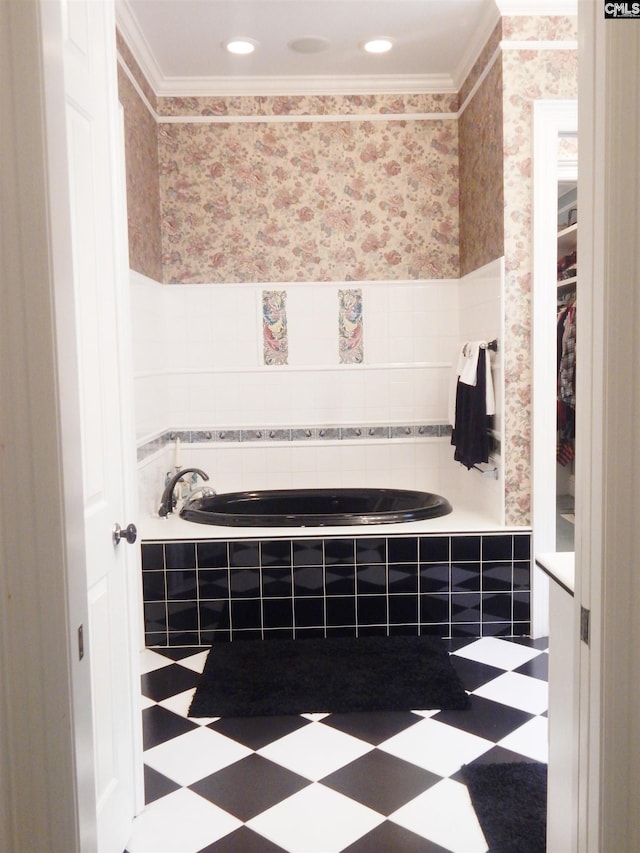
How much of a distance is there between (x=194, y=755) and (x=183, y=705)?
1.34ft

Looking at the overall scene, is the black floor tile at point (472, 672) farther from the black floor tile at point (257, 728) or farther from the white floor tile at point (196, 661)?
the white floor tile at point (196, 661)

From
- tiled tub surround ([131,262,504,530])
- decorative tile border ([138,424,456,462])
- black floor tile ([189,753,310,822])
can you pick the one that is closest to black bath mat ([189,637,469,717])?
black floor tile ([189,753,310,822])

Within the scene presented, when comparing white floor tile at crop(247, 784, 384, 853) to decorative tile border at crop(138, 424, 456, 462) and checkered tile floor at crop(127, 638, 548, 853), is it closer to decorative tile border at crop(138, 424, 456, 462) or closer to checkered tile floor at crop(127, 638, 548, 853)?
checkered tile floor at crop(127, 638, 548, 853)

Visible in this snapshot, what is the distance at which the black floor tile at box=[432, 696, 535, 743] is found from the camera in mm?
2684

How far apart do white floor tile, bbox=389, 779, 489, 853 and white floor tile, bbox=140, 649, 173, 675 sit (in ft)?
4.79

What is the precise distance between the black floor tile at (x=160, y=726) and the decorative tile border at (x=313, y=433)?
1910mm

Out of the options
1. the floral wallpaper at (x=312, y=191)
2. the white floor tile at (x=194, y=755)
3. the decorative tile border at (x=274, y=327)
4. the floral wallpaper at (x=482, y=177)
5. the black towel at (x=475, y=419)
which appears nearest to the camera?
the white floor tile at (x=194, y=755)

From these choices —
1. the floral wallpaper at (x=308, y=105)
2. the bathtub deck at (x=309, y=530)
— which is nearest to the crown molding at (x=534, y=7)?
the floral wallpaper at (x=308, y=105)

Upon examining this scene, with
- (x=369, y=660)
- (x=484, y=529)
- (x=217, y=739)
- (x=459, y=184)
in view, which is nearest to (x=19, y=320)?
(x=217, y=739)

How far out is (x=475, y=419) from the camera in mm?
3785

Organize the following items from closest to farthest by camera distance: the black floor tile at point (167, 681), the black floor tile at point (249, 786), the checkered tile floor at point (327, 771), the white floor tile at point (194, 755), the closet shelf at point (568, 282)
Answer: the checkered tile floor at point (327, 771)
the black floor tile at point (249, 786)
the white floor tile at point (194, 755)
the black floor tile at point (167, 681)
the closet shelf at point (568, 282)

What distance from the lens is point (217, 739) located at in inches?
105

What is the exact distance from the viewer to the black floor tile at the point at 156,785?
2316mm

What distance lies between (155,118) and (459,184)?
5.87ft
